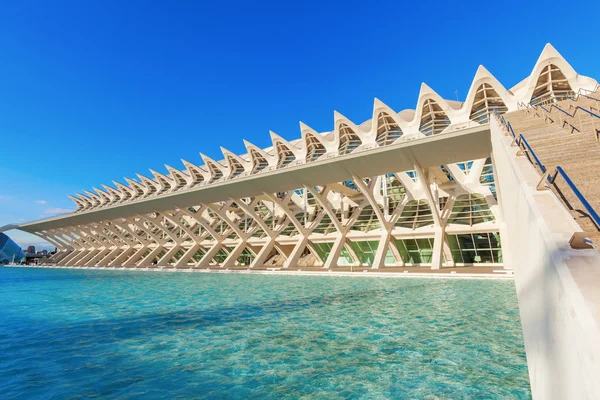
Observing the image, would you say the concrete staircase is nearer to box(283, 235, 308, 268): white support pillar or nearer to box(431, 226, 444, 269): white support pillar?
box(431, 226, 444, 269): white support pillar

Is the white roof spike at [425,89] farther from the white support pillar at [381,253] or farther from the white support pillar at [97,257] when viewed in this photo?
the white support pillar at [97,257]

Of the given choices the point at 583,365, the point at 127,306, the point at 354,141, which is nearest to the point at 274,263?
the point at 354,141

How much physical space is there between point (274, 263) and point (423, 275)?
23.0 m

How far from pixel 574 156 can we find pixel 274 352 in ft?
19.1

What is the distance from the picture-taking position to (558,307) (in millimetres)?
1992

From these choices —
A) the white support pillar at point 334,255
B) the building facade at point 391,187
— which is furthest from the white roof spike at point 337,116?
the white support pillar at point 334,255

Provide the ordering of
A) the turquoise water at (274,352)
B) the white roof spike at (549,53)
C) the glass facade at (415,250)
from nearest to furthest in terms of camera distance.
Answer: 1. the turquoise water at (274,352)
2. the white roof spike at (549,53)
3. the glass facade at (415,250)

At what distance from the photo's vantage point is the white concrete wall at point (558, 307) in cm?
155

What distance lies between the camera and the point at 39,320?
8594 mm

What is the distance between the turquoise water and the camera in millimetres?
3877

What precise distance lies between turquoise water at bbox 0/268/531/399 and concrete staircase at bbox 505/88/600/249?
6.82 ft

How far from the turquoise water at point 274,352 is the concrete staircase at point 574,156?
208 centimetres

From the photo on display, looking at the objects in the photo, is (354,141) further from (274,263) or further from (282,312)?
(282,312)

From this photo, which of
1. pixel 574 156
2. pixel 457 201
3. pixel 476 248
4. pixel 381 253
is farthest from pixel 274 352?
pixel 476 248
